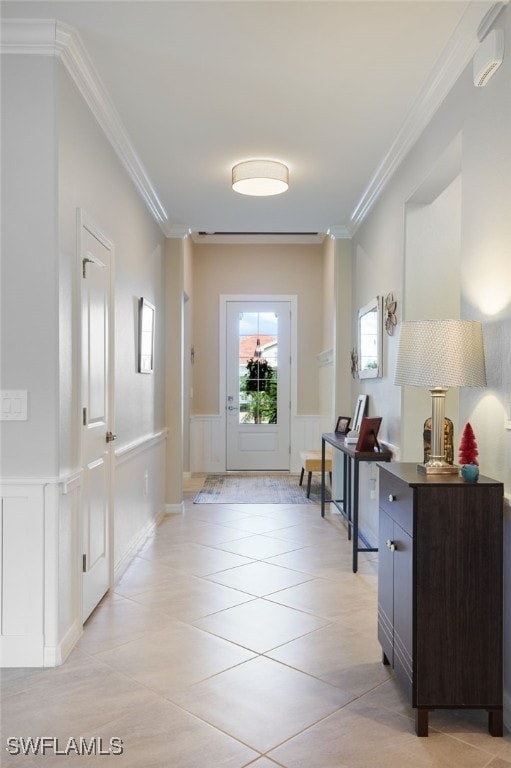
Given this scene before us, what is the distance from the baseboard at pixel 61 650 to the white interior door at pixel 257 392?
17.7ft

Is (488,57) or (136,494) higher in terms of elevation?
(488,57)

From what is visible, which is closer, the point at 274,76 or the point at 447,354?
the point at 447,354

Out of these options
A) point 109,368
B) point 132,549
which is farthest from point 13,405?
point 132,549

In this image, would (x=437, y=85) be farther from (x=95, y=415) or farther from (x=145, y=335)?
(x=145, y=335)

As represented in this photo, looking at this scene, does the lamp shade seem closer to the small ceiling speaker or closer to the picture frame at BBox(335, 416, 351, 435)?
the small ceiling speaker

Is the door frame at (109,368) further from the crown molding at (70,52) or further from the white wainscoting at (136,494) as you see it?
the crown molding at (70,52)

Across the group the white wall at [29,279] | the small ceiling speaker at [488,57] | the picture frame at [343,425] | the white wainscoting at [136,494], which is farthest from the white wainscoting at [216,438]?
the small ceiling speaker at [488,57]

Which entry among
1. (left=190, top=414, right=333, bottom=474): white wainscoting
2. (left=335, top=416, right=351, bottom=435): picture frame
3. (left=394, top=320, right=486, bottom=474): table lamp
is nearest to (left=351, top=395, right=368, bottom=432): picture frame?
(left=335, top=416, right=351, bottom=435): picture frame

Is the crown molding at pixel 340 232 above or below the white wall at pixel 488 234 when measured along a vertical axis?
above

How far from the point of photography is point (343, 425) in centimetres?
533

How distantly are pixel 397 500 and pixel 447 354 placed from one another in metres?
0.59

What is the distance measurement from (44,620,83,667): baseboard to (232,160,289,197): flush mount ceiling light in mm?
2835

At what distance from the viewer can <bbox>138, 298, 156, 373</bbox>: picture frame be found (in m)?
4.34

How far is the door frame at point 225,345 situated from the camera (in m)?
8.11
